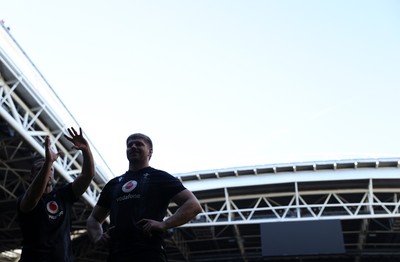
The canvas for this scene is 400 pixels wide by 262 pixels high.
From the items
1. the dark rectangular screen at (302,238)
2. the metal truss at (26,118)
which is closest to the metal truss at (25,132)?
the metal truss at (26,118)

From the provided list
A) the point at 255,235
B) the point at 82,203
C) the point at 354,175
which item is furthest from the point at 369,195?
the point at 82,203

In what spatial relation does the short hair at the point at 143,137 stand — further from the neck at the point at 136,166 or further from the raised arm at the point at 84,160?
the raised arm at the point at 84,160

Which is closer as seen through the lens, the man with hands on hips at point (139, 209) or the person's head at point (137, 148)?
the man with hands on hips at point (139, 209)

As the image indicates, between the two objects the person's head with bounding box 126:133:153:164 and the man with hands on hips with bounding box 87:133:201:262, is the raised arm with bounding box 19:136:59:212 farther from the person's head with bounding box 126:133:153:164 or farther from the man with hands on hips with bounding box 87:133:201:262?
the person's head with bounding box 126:133:153:164

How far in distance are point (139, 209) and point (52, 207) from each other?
86 cm

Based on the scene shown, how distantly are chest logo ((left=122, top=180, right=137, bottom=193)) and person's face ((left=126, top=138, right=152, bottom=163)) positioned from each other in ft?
0.64

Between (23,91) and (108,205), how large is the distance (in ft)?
37.5

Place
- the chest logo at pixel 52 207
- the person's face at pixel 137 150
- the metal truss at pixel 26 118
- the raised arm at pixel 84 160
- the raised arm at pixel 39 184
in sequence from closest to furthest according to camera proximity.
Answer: the raised arm at pixel 39 184 → the person's face at pixel 137 150 → the chest logo at pixel 52 207 → the raised arm at pixel 84 160 → the metal truss at pixel 26 118

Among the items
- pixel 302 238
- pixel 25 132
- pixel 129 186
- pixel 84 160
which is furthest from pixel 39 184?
pixel 302 238

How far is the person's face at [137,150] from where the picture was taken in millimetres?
3869

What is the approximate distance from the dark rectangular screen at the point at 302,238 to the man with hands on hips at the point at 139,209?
19.5 m

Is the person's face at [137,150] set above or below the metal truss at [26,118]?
above

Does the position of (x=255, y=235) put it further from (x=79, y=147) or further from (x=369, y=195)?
(x=79, y=147)

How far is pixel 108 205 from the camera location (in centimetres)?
397
